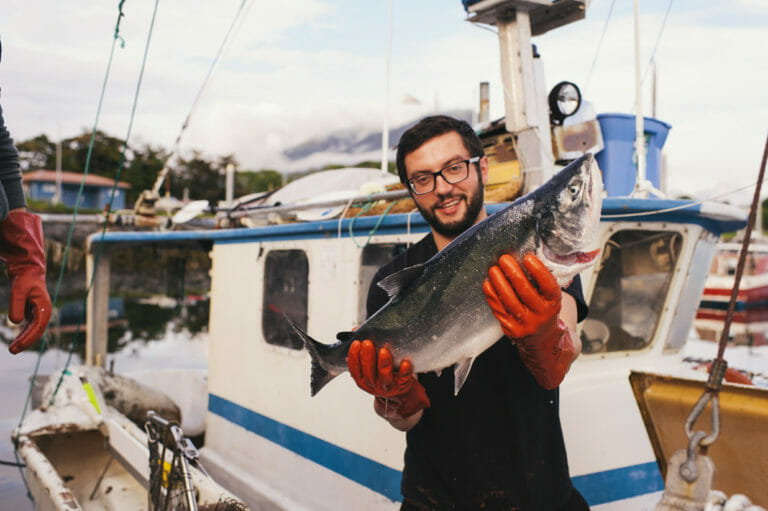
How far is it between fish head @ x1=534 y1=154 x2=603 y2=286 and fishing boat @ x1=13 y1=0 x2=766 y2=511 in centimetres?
116

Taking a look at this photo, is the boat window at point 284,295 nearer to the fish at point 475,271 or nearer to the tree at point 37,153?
the fish at point 475,271

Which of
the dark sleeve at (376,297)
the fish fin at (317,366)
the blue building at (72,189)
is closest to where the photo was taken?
the fish fin at (317,366)

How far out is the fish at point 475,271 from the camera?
1.83 m

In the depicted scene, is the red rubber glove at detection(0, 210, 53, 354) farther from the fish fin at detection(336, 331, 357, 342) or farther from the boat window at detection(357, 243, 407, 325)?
the boat window at detection(357, 243, 407, 325)

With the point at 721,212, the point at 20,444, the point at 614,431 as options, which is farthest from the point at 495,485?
the point at 20,444

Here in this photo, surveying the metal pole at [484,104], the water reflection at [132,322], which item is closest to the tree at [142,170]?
the water reflection at [132,322]

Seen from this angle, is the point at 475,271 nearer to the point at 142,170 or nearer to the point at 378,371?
the point at 378,371

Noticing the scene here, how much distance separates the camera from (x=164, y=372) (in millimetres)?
9281

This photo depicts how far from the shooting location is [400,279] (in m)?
2.18

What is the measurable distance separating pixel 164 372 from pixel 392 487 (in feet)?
20.5

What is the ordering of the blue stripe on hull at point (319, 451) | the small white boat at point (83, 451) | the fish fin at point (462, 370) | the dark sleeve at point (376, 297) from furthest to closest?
the small white boat at point (83, 451) < the blue stripe on hull at point (319, 451) < the dark sleeve at point (376, 297) < the fish fin at point (462, 370)

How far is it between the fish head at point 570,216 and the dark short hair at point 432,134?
0.73m

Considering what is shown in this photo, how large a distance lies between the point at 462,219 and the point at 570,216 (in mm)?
701

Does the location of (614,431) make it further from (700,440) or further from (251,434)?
(251,434)
